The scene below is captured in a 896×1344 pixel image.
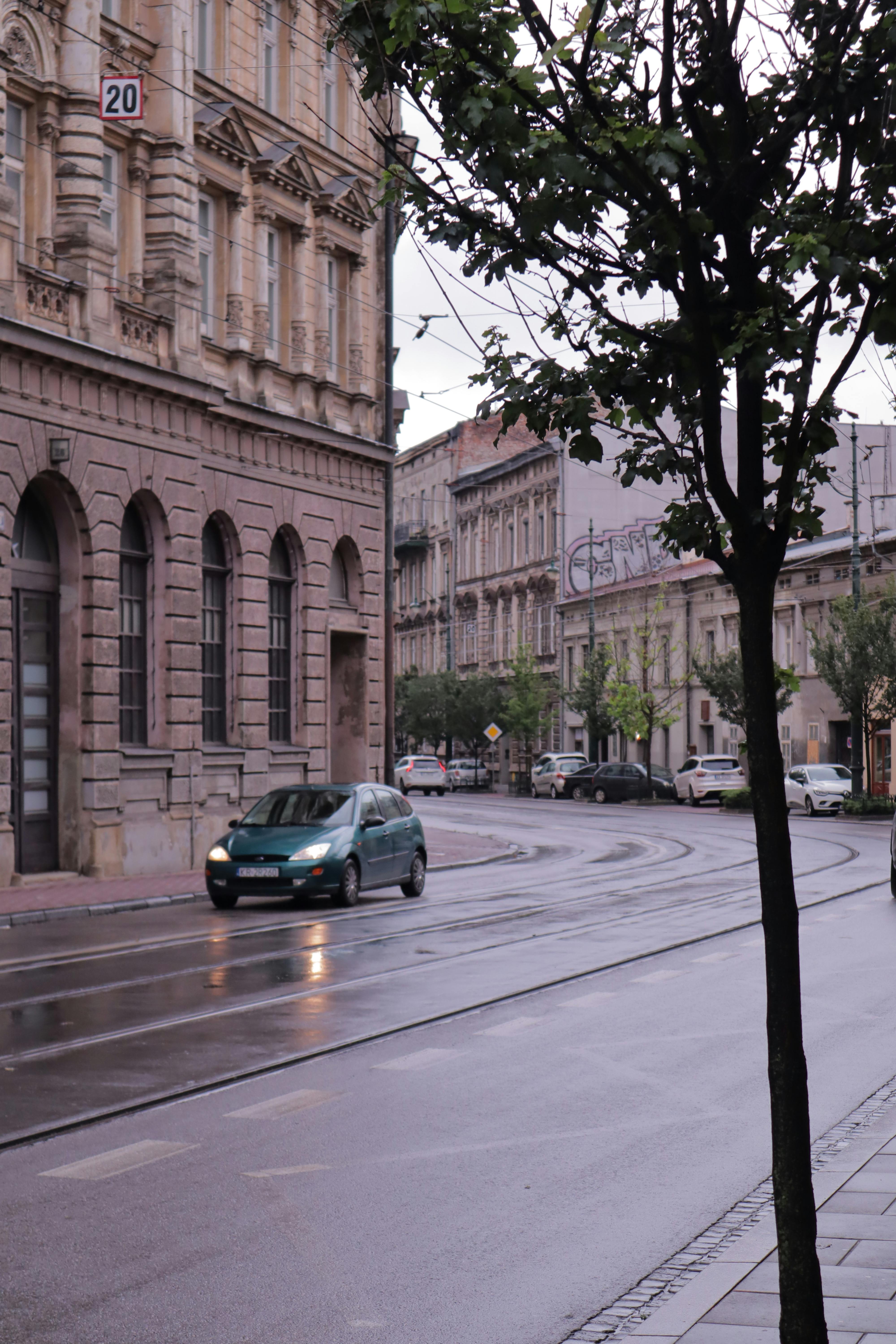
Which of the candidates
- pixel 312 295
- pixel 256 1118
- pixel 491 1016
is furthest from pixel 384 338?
pixel 256 1118

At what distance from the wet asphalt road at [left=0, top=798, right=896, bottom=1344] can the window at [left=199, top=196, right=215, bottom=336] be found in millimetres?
12422

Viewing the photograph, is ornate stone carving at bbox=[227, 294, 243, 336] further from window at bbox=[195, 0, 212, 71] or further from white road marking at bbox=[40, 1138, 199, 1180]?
white road marking at bbox=[40, 1138, 199, 1180]

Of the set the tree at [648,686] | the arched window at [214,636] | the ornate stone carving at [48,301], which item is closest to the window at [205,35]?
the ornate stone carving at [48,301]

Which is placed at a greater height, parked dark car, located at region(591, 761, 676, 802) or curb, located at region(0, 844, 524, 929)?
parked dark car, located at region(591, 761, 676, 802)

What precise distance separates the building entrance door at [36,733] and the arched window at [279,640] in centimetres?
615

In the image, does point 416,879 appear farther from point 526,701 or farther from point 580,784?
point 526,701

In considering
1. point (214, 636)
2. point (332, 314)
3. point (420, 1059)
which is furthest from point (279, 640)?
point (420, 1059)

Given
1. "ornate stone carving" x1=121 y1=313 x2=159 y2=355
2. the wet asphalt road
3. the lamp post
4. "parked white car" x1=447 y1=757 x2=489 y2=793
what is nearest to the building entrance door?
"ornate stone carving" x1=121 y1=313 x2=159 y2=355

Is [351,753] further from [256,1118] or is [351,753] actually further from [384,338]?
[256,1118]

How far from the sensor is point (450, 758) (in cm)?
8312

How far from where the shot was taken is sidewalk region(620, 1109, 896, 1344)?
497 centimetres

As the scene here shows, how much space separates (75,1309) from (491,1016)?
21.4 feet

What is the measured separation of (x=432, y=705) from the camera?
7806 cm

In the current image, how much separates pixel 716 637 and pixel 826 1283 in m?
58.6
